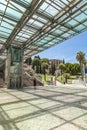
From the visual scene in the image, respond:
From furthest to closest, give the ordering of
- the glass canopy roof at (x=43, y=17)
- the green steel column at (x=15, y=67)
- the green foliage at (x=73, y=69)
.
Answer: the green foliage at (x=73, y=69), the green steel column at (x=15, y=67), the glass canopy roof at (x=43, y=17)

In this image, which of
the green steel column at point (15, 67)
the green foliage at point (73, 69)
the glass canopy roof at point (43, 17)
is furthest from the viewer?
the green foliage at point (73, 69)

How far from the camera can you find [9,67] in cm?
2067

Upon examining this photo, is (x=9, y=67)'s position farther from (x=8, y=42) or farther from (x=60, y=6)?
(x=60, y=6)

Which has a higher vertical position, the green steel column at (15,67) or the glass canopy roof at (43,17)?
the glass canopy roof at (43,17)

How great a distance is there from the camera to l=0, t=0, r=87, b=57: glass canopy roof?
1094 cm

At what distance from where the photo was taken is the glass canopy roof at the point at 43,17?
1094 cm

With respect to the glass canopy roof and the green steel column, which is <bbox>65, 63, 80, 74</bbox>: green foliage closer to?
the green steel column

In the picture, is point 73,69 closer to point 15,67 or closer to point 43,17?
point 15,67

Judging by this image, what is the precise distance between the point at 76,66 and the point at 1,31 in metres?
62.1

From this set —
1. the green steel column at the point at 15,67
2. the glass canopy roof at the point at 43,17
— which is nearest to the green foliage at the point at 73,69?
the green steel column at the point at 15,67

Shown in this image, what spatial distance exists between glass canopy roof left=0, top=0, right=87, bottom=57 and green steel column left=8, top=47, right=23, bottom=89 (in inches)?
114

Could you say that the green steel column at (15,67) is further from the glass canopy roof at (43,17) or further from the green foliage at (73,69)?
the green foliage at (73,69)

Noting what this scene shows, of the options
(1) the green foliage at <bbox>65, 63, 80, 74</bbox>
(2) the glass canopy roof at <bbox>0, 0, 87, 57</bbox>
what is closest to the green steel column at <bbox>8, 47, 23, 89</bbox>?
(2) the glass canopy roof at <bbox>0, 0, 87, 57</bbox>

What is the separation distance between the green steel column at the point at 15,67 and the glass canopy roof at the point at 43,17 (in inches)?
114
